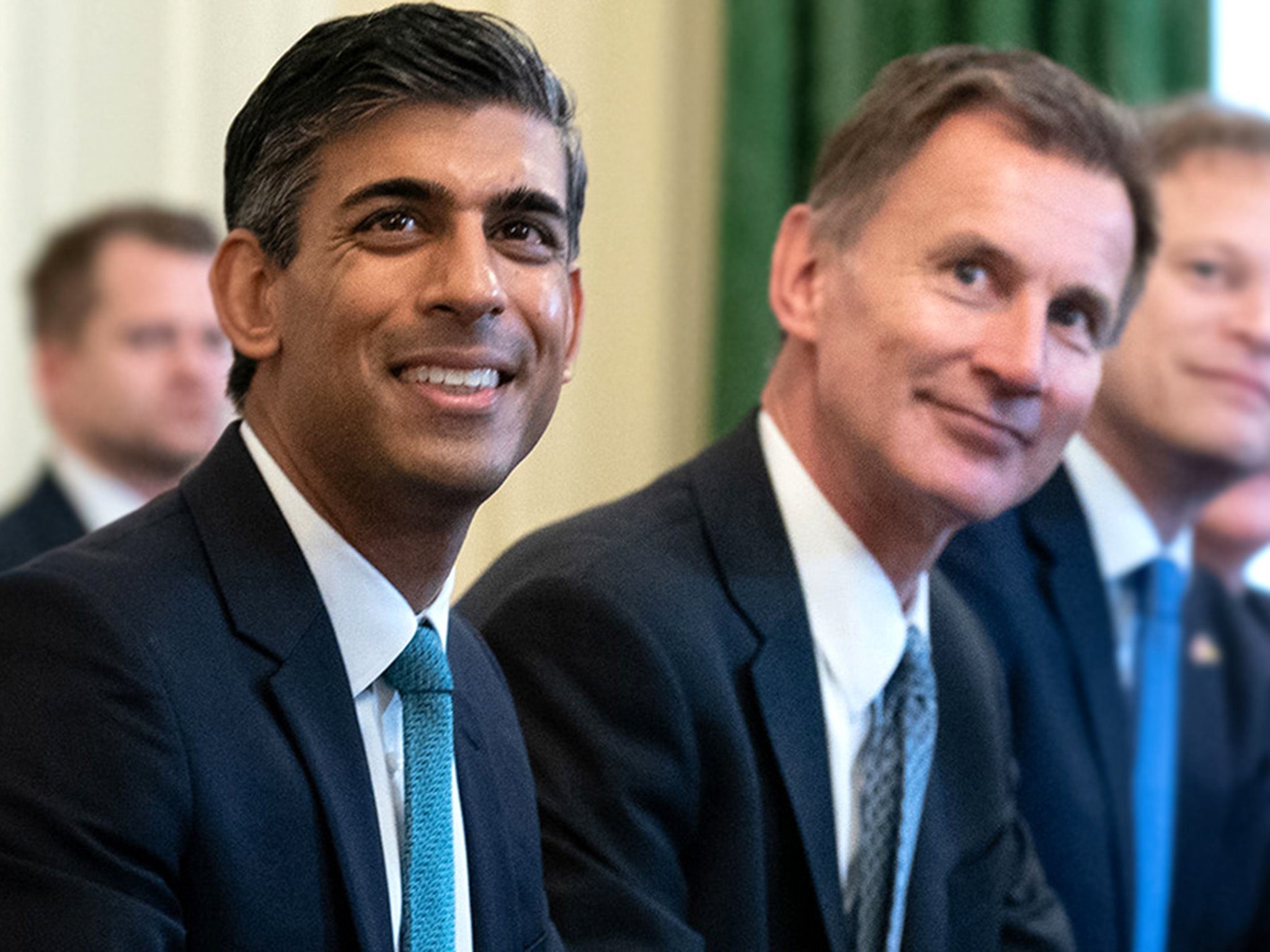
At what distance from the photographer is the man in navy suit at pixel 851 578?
4.49ft

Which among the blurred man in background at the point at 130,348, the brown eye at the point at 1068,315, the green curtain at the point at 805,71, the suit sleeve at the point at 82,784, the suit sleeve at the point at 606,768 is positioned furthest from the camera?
the green curtain at the point at 805,71

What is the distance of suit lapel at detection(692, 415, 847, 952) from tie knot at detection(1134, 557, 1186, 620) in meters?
0.77

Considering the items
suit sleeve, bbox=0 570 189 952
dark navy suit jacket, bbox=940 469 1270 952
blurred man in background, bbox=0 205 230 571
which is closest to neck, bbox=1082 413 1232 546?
dark navy suit jacket, bbox=940 469 1270 952

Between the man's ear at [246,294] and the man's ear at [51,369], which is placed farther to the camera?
the man's ear at [51,369]

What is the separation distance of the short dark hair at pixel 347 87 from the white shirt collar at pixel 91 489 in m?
1.03

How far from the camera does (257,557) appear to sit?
1.12m

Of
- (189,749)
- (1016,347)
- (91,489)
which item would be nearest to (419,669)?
(189,749)

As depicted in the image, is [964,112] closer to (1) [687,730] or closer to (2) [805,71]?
(1) [687,730]

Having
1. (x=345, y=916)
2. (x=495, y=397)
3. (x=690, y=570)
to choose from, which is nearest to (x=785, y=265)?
(x=690, y=570)

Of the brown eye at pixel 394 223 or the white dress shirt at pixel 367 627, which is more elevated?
the brown eye at pixel 394 223

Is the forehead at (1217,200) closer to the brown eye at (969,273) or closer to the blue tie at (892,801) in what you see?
the brown eye at (969,273)


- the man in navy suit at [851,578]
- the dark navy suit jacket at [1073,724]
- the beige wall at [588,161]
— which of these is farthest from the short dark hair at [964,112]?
the beige wall at [588,161]

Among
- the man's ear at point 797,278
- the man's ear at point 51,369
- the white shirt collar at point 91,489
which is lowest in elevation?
the white shirt collar at point 91,489

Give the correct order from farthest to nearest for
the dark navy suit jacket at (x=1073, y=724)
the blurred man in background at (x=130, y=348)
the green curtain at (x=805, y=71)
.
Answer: the green curtain at (x=805, y=71) < the blurred man in background at (x=130, y=348) < the dark navy suit jacket at (x=1073, y=724)
